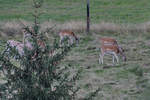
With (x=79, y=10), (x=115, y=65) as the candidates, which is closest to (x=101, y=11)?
(x=79, y=10)

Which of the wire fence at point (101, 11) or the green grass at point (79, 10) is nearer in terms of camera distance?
the wire fence at point (101, 11)

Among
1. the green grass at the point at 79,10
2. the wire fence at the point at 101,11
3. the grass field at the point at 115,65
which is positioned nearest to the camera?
the grass field at the point at 115,65

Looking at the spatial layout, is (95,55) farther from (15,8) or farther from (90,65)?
(15,8)

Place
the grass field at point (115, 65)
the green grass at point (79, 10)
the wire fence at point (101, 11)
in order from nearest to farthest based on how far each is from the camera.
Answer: the grass field at point (115, 65)
the wire fence at point (101, 11)
the green grass at point (79, 10)

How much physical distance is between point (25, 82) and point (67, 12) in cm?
3333

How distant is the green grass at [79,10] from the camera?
34.4m

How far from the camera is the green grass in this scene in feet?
113

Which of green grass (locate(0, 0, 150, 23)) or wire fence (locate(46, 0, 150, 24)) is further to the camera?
green grass (locate(0, 0, 150, 23))

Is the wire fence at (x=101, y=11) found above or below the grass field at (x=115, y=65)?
below

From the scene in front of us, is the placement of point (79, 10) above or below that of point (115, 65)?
below

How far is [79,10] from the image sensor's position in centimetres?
3912

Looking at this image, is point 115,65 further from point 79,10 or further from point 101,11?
point 101,11

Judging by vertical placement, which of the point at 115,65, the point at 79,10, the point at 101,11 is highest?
the point at 115,65

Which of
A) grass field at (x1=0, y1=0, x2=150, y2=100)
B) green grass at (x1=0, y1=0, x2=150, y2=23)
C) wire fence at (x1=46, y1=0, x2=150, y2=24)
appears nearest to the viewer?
grass field at (x1=0, y1=0, x2=150, y2=100)
